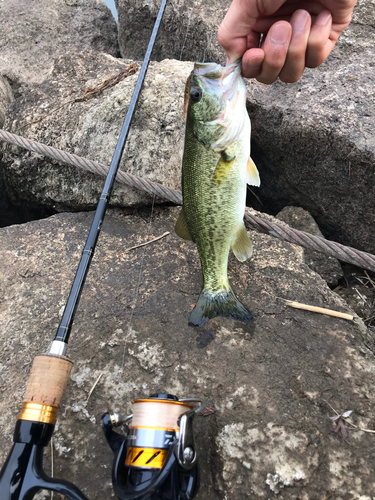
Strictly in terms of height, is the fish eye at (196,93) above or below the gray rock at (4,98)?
above

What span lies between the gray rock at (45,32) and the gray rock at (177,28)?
0.68 m

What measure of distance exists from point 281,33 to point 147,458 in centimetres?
206

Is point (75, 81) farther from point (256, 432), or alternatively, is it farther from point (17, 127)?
point (256, 432)

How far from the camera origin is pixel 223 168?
1979 millimetres

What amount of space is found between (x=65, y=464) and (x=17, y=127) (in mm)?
3006

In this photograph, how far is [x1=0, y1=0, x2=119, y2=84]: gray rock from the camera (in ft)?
16.6

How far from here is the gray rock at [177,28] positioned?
3.97 metres

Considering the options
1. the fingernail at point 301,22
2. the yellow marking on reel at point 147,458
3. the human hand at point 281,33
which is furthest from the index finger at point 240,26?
the yellow marking on reel at point 147,458

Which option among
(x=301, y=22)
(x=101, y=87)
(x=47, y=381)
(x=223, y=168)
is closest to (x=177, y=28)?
(x=101, y=87)

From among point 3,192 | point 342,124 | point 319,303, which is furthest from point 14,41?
point 319,303

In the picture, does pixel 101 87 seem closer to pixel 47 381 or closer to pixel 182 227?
pixel 182 227

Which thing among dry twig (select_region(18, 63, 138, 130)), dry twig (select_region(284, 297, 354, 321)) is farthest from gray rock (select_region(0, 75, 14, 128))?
dry twig (select_region(284, 297, 354, 321))

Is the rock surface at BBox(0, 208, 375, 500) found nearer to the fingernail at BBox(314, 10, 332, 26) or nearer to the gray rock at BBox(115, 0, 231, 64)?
the fingernail at BBox(314, 10, 332, 26)

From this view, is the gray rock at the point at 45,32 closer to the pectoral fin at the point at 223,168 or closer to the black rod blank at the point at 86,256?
the black rod blank at the point at 86,256
